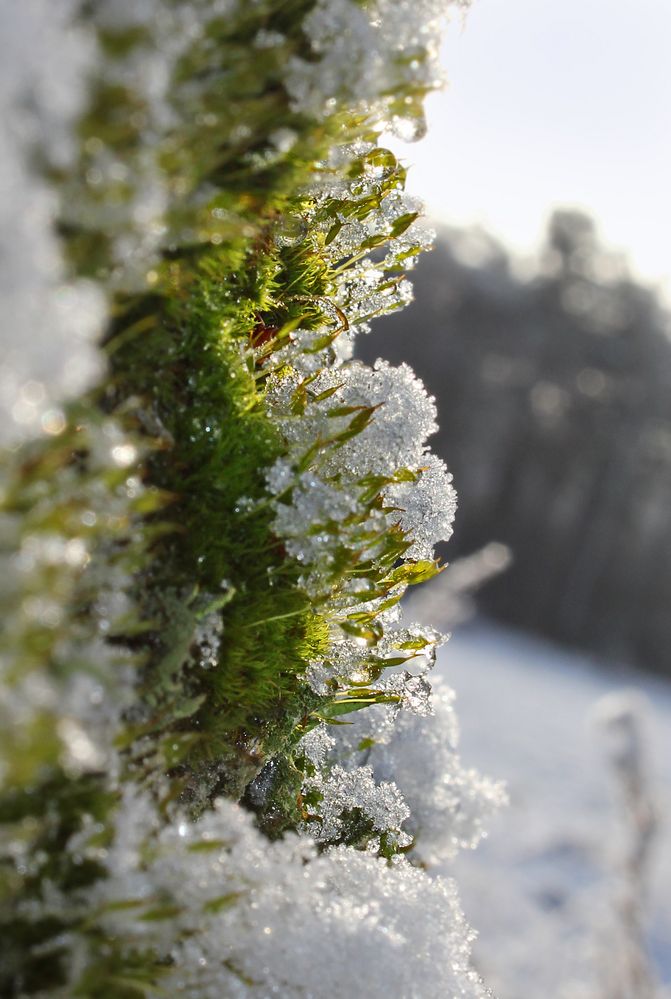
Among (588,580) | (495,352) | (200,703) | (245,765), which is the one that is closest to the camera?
(200,703)

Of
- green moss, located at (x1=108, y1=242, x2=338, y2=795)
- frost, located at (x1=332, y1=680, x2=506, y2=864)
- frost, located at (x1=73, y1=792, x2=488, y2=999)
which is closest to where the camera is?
frost, located at (x1=73, y1=792, x2=488, y2=999)

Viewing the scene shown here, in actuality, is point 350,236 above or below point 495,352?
below

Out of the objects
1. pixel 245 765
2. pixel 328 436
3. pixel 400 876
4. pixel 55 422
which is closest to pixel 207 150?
pixel 55 422

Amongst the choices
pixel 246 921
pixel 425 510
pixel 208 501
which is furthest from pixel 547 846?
pixel 208 501

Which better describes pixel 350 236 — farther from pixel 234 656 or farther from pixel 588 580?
pixel 588 580

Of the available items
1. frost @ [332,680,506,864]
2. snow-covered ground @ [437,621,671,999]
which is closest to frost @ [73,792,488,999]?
frost @ [332,680,506,864]

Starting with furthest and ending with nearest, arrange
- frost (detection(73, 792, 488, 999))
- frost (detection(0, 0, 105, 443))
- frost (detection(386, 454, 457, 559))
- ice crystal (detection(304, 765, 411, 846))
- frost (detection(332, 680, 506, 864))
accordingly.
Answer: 1. frost (detection(332, 680, 506, 864))
2. ice crystal (detection(304, 765, 411, 846))
3. frost (detection(386, 454, 457, 559))
4. frost (detection(73, 792, 488, 999))
5. frost (detection(0, 0, 105, 443))

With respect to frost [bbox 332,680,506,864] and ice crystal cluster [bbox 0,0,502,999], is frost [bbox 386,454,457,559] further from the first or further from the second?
frost [bbox 332,680,506,864]

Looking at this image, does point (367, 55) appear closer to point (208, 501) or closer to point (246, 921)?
point (208, 501)
